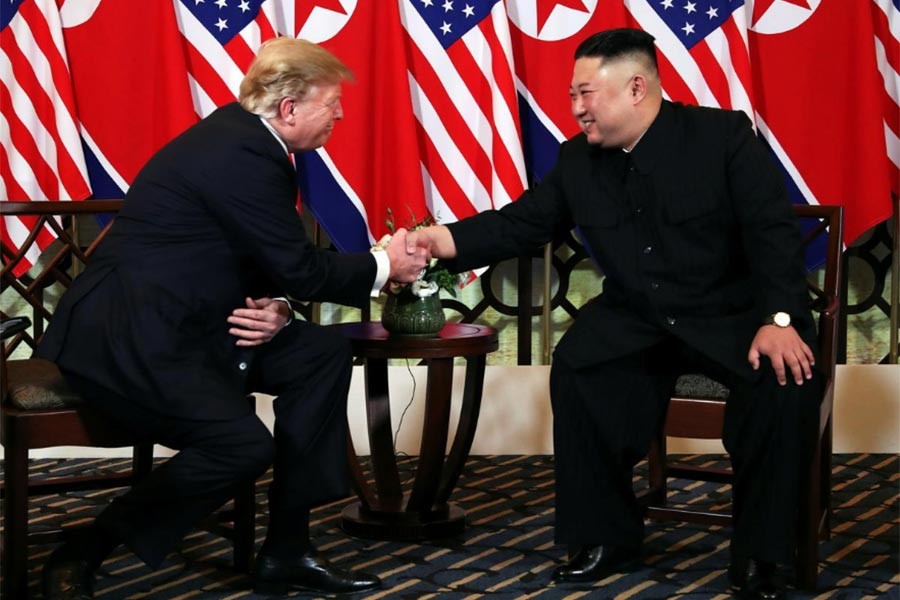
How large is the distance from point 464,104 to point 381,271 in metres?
1.35

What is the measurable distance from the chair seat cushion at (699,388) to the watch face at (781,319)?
247mm

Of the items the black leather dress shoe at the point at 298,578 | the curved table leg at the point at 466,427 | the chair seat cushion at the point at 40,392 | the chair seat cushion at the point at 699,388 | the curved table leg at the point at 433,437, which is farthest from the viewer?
the curved table leg at the point at 466,427

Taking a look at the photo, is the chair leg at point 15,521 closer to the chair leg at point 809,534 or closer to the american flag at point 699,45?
the chair leg at point 809,534

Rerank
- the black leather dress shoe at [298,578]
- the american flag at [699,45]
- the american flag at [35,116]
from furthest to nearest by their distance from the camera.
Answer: the american flag at [699,45], the american flag at [35,116], the black leather dress shoe at [298,578]

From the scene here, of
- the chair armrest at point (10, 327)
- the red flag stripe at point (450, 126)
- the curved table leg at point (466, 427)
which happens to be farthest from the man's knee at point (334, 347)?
the red flag stripe at point (450, 126)

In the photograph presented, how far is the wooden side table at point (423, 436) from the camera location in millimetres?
3379

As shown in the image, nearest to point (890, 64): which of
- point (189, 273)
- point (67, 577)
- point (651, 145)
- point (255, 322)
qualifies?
point (651, 145)

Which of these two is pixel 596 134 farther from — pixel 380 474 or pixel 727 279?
pixel 380 474

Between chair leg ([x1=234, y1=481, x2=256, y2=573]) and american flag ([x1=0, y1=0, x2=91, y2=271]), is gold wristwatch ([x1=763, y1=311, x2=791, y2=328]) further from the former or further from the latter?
american flag ([x1=0, y1=0, x2=91, y2=271])

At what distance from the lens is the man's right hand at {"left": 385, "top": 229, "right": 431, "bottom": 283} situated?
3221mm

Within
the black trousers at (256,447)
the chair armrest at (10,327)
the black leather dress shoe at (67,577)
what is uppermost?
the chair armrest at (10,327)

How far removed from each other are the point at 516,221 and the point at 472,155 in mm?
1001

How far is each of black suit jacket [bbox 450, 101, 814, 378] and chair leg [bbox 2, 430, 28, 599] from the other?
132cm

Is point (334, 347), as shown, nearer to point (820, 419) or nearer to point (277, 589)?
point (277, 589)
